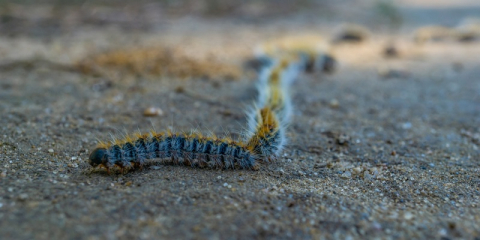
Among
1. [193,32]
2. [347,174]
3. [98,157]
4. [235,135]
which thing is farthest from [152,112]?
[193,32]

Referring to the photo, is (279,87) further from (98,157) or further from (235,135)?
(98,157)

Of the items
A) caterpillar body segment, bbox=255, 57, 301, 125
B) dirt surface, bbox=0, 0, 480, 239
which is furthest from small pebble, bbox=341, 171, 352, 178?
caterpillar body segment, bbox=255, 57, 301, 125

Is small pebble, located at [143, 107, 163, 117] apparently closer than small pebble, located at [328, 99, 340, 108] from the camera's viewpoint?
Yes

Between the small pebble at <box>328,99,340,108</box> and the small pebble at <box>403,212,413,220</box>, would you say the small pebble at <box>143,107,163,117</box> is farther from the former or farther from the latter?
the small pebble at <box>403,212,413,220</box>

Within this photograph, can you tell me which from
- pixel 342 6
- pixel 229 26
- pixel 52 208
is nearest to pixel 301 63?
pixel 229 26

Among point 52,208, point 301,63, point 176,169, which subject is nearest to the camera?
point 52,208

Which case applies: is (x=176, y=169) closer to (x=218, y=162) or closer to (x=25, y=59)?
(x=218, y=162)
